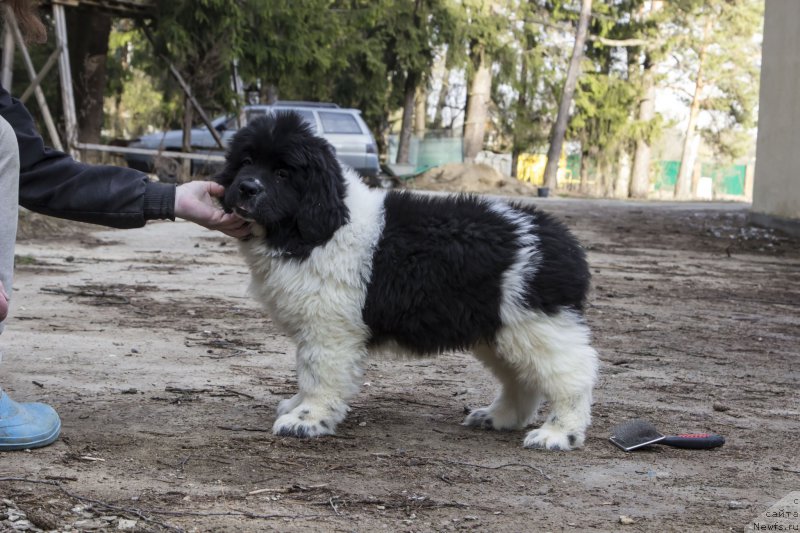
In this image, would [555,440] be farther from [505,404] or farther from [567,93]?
[567,93]

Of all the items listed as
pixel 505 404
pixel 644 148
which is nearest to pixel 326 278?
pixel 505 404

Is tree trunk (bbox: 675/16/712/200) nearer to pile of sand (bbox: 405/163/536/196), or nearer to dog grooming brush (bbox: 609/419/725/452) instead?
pile of sand (bbox: 405/163/536/196)

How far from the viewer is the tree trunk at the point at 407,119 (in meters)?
38.3

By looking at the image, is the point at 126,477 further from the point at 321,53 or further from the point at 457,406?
the point at 321,53

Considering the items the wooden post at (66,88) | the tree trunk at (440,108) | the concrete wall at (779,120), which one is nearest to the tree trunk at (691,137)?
the tree trunk at (440,108)

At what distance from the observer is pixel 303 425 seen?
4141mm

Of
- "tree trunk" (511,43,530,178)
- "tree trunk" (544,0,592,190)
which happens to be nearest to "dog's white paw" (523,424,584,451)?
"tree trunk" (544,0,592,190)

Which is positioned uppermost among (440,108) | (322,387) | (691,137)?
(440,108)

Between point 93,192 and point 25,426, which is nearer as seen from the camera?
point 25,426

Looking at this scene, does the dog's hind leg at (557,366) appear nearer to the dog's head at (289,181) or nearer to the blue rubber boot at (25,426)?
the dog's head at (289,181)

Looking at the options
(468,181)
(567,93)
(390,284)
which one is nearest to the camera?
(390,284)

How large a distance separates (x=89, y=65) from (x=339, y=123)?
8.96m

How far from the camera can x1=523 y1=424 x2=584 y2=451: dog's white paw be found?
4.07m

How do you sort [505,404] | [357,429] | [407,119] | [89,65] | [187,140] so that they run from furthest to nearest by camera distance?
[407,119] → [187,140] → [89,65] → [505,404] → [357,429]
